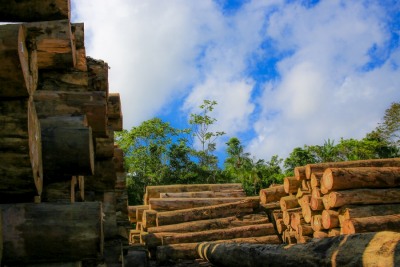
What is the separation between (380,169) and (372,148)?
28400 mm

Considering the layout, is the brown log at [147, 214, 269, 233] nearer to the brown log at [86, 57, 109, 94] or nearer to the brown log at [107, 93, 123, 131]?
the brown log at [107, 93, 123, 131]

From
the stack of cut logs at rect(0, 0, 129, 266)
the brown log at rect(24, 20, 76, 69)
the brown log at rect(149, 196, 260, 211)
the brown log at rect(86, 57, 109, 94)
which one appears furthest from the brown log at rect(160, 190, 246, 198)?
the brown log at rect(24, 20, 76, 69)

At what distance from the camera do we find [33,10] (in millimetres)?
3357

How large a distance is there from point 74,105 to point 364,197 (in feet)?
21.7

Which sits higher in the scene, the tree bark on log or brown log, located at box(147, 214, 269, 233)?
the tree bark on log

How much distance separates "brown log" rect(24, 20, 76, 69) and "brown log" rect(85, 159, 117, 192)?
266 cm

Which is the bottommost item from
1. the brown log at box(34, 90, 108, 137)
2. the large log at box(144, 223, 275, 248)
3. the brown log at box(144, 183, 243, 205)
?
the large log at box(144, 223, 275, 248)

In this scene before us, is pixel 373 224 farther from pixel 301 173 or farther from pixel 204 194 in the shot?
pixel 204 194

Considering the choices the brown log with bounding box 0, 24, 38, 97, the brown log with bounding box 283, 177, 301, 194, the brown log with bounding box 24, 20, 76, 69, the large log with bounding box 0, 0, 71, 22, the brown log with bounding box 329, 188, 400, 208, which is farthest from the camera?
the brown log with bounding box 283, 177, 301, 194

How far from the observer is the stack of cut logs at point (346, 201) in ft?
26.5

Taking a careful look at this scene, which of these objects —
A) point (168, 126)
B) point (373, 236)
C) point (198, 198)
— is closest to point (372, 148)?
point (168, 126)

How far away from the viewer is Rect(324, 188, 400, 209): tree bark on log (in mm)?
8430

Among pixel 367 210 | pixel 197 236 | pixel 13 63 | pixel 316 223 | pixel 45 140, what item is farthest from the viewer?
pixel 197 236

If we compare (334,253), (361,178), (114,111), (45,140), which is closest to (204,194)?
(361,178)
